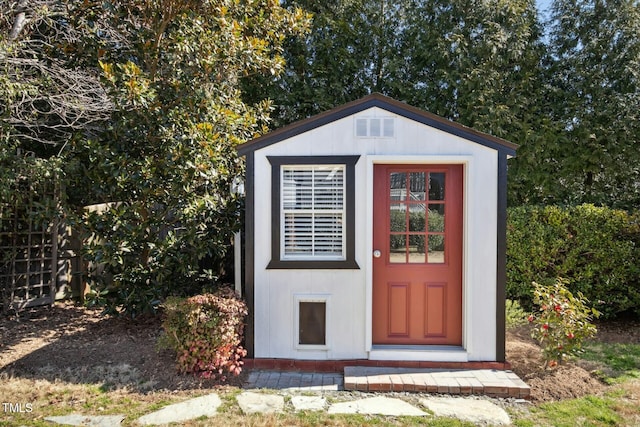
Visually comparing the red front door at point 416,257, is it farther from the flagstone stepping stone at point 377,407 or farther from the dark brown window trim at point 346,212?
the flagstone stepping stone at point 377,407

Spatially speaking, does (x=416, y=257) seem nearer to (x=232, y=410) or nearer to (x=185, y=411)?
(x=232, y=410)

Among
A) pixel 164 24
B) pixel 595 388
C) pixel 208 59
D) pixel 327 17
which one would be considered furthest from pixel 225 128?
pixel 595 388

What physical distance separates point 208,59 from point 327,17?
13.3 ft

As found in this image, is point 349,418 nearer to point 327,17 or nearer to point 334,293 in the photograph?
point 334,293

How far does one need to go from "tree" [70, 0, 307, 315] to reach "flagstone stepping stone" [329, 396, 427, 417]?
248cm

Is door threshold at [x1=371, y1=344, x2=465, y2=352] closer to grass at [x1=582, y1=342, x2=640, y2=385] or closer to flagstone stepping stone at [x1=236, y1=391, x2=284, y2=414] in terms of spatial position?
flagstone stepping stone at [x1=236, y1=391, x2=284, y2=414]

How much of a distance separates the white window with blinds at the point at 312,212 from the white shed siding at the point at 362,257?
0.52ft

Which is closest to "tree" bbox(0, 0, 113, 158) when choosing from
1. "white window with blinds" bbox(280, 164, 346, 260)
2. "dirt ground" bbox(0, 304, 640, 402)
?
"dirt ground" bbox(0, 304, 640, 402)

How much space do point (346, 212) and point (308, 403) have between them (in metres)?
1.81

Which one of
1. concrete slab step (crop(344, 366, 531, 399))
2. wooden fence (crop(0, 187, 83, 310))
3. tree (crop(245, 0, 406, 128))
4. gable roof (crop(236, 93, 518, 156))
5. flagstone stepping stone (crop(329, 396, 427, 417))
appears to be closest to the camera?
flagstone stepping stone (crop(329, 396, 427, 417))

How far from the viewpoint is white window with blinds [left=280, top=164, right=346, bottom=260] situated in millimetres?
4449

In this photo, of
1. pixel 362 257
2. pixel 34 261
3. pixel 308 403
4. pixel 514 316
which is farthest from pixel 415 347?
pixel 34 261

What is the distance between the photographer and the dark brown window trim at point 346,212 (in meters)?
4.36

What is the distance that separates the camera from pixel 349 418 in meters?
3.36
